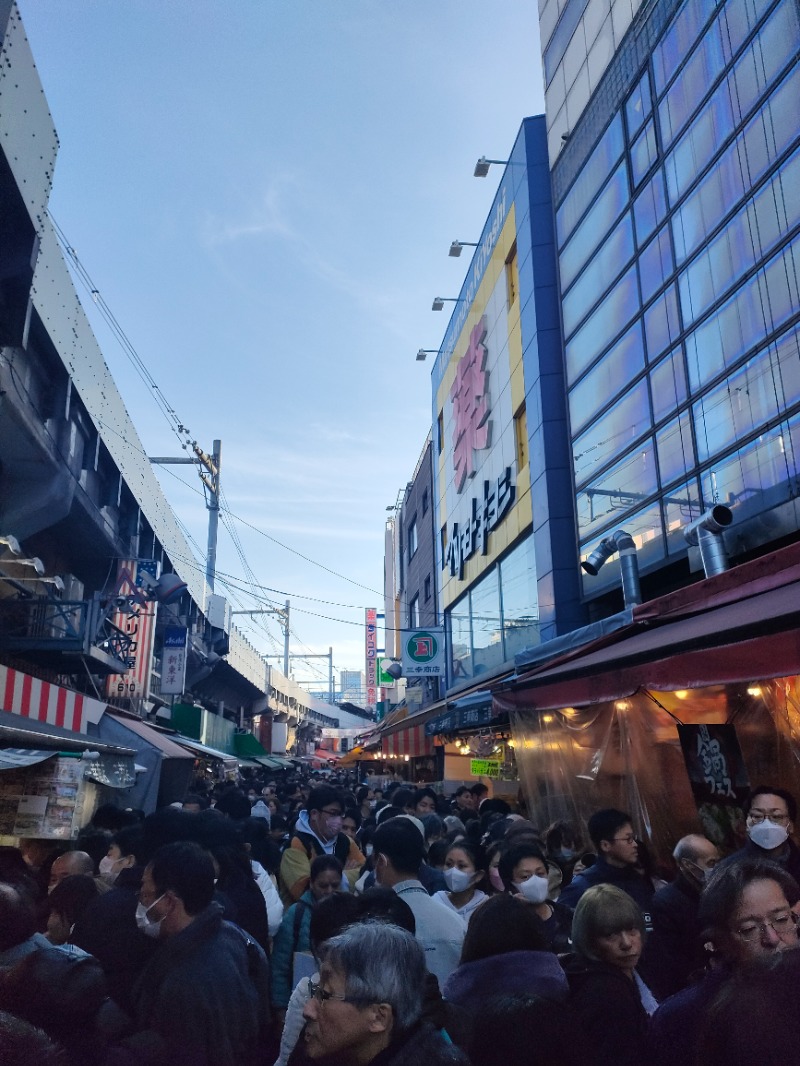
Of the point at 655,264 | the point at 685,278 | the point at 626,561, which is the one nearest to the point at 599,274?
the point at 655,264

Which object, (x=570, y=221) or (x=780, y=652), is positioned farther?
(x=570, y=221)

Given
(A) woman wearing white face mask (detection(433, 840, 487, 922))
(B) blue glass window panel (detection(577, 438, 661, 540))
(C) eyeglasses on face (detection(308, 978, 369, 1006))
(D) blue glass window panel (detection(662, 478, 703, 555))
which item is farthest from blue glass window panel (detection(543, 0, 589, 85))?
(C) eyeglasses on face (detection(308, 978, 369, 1006))

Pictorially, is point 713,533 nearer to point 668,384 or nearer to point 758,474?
point 758,474

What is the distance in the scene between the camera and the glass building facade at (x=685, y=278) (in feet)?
34.0

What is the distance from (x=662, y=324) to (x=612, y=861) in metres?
10.7

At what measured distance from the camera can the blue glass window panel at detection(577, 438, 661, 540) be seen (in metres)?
13.6

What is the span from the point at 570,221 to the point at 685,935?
54.1 feet

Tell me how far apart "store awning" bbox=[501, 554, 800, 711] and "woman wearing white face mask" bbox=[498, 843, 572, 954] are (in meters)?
1.96

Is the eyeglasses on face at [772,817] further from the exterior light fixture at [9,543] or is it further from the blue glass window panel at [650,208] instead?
the blue glass window panel at [650,208]

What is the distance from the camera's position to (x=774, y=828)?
191 inches

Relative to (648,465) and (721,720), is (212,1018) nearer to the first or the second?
(721,720)

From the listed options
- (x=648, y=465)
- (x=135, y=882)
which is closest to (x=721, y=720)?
(x=135, y=882)

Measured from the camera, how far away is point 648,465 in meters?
13.5

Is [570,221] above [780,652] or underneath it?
above
